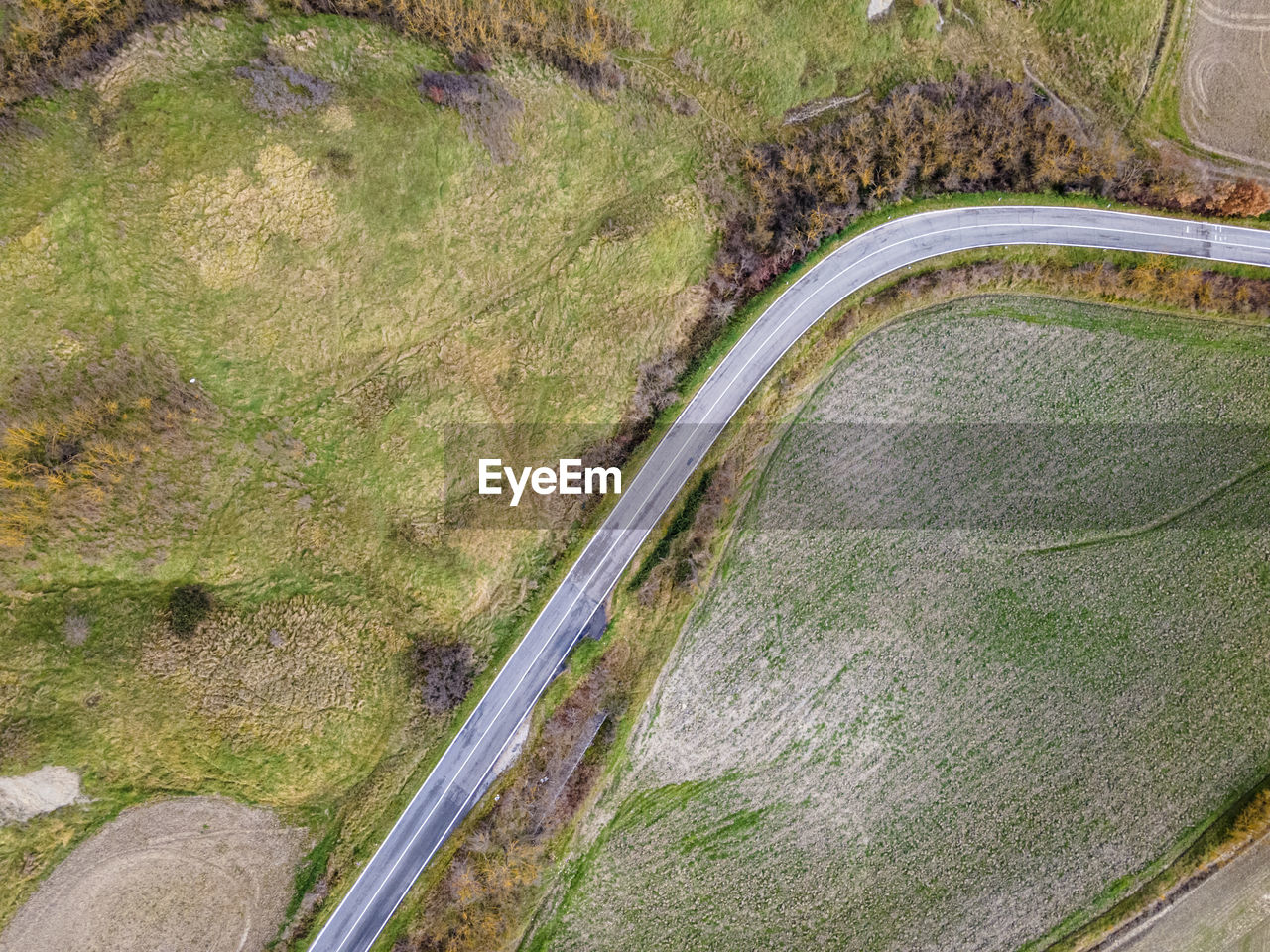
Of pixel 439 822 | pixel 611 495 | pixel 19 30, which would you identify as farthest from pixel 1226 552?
pixel 19 30

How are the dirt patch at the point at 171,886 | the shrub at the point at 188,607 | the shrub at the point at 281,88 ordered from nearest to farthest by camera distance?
the dirt patch at the point at 171,886
the shrub at the point at 188,607
the shrub at the point at 281,88

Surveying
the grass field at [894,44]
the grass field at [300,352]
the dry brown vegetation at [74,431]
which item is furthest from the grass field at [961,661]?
the dry brown vegetation at [74,431]

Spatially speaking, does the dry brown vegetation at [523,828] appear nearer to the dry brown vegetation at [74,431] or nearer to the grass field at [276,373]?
the grass field at [276,373]

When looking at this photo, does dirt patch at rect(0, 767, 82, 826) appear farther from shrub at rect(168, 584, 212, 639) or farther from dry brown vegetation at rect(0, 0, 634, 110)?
dry brown vegetation at rect(0, 0, 634, 110)

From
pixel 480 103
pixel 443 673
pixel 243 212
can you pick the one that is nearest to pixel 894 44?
pixel 480 103

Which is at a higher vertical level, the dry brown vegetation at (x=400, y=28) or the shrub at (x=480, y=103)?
the dry brown vegetation at (x=400, y=28)

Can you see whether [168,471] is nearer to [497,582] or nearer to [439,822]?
[497,582]
